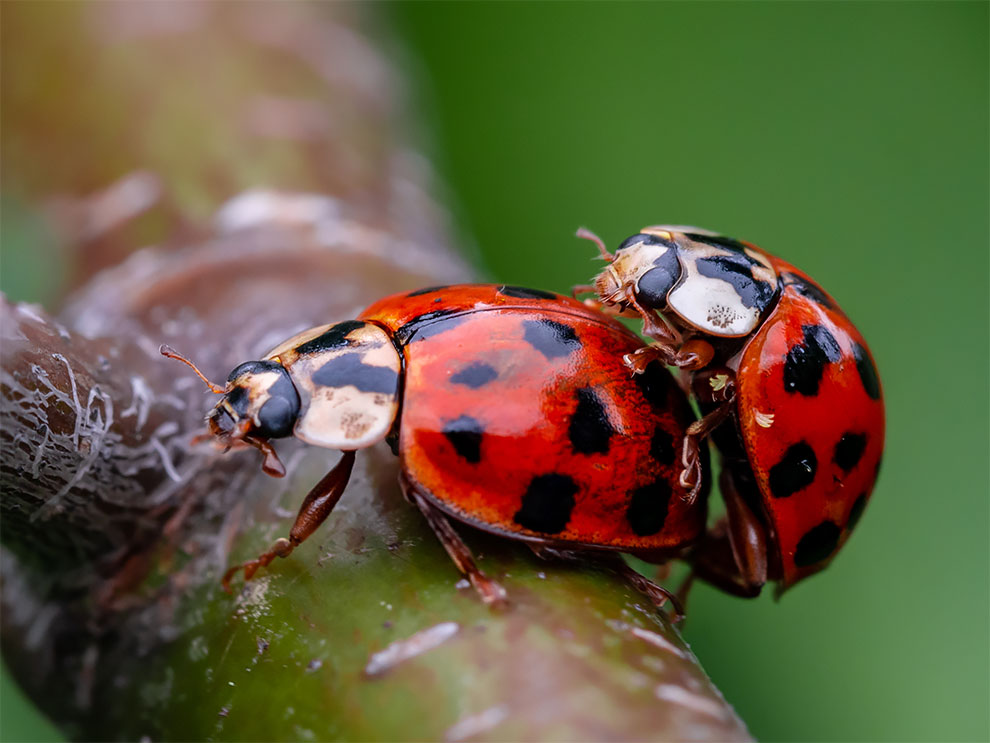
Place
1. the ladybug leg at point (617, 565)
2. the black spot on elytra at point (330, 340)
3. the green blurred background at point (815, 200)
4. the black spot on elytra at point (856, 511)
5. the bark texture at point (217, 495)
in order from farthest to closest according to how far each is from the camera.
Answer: the green blurred background at point (815, 200)
the black spot on elytra at point (856, 511)
the black spot on elytra at point (330, 340)
the ladybug leg at point (617, 565)
the bark texture at point (217, 495)

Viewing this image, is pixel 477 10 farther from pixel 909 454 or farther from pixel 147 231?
pixel 909 454

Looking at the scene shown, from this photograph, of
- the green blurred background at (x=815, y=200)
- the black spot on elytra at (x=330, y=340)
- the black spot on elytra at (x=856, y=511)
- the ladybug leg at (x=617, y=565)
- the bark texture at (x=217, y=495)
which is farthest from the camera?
the green blurred background at (x=815, y=200)

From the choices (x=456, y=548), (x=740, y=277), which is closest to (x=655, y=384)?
(x=740, y=277)

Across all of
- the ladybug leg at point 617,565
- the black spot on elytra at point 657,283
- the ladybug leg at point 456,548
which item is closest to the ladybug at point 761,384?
the black spot on elytra at point 657,283

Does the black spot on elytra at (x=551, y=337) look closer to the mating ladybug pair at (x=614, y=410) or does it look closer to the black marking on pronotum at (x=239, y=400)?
the mating ladybug pair at (x=614, y=410)

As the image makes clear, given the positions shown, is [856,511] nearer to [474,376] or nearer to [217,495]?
[474,376]

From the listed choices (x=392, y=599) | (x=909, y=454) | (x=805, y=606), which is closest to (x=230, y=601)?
(x=392, y=599)
